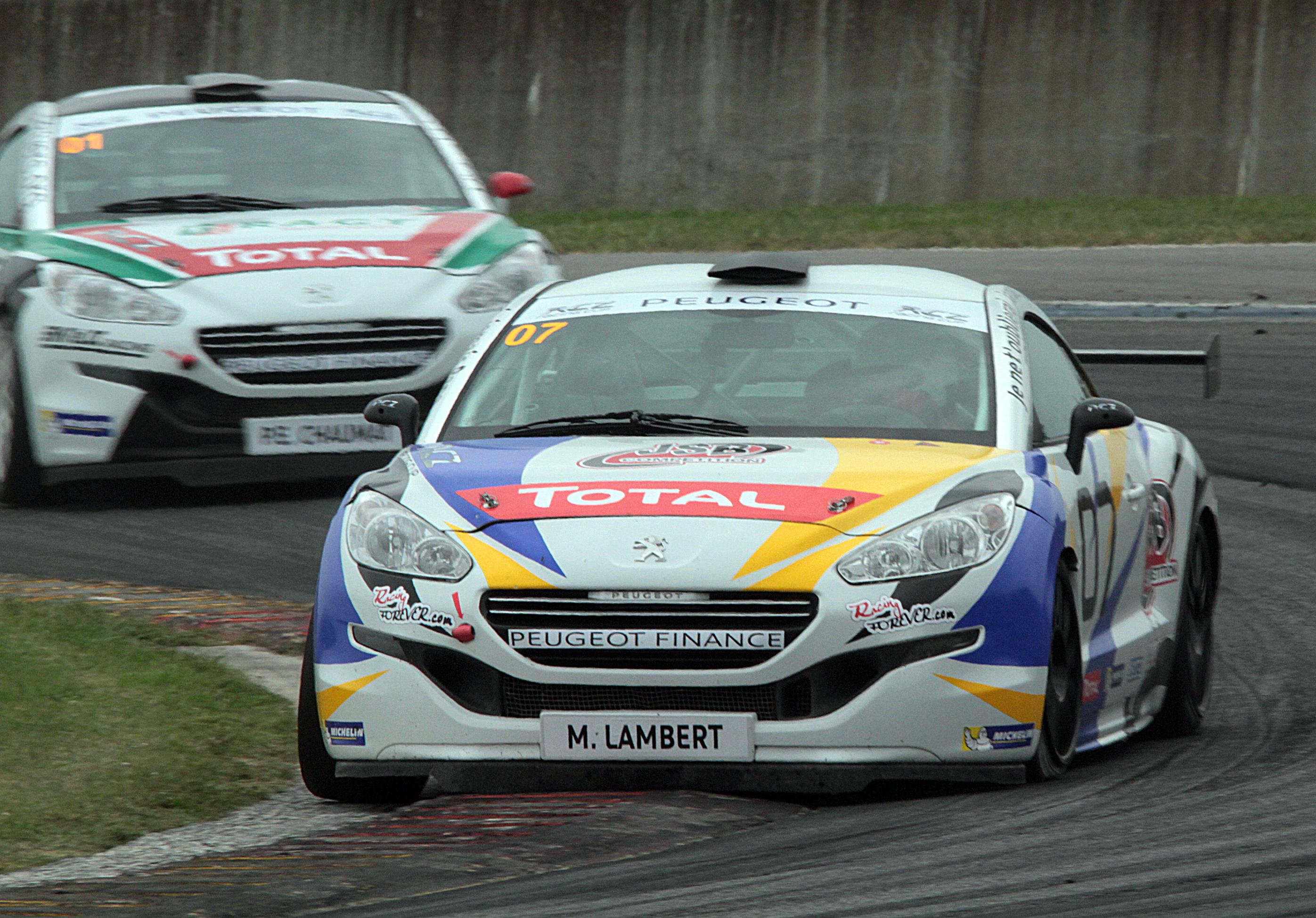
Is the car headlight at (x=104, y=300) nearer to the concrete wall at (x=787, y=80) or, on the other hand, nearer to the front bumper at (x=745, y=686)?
the front bumper at (x=745, y=686)

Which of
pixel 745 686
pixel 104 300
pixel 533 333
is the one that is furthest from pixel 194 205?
pixel 745 686

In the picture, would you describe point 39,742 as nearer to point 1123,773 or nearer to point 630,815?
point 630,815

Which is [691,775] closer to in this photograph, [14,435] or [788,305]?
[788,305]

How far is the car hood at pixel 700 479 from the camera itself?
5.34m

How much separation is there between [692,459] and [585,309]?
47.0 inches

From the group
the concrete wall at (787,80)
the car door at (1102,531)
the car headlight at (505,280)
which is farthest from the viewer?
the concrete wall at (787,80)

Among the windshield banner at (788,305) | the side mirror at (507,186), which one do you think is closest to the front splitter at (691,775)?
the windshield banner at (788,305)

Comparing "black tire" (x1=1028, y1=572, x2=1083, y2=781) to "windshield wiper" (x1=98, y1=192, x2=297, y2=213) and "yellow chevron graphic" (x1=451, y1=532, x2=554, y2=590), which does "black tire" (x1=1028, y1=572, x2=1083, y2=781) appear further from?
"windshield wiper" (x1=98, y1=192, x2=297, y2=213)

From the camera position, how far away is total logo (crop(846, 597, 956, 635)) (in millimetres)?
5129

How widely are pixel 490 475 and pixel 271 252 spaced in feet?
15.5

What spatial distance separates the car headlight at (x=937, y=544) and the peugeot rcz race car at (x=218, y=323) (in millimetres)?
5048

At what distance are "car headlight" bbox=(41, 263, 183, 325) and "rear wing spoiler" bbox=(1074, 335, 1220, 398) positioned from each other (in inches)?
154

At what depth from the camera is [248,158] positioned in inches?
437

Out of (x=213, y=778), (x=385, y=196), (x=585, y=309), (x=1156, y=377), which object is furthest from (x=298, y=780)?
(x=1156, y=377)
